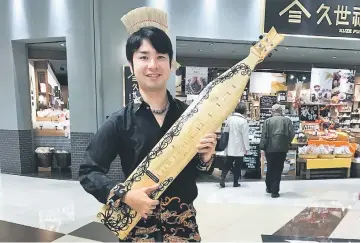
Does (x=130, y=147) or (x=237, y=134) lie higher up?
(x=130, y=147)

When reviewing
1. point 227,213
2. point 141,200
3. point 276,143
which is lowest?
point 227,213

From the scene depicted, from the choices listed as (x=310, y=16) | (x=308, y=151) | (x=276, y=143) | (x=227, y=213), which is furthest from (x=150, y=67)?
(x=308, y=151)

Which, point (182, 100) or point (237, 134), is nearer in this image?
point (182, 100)

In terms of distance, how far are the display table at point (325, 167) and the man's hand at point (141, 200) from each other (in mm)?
4732

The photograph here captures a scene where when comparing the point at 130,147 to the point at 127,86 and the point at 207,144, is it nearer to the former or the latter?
the point at 207,144

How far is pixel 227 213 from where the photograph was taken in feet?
11.1

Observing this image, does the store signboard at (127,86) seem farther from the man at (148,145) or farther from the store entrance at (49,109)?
the man at (148,145)

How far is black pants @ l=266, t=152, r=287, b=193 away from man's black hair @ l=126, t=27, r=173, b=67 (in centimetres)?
343

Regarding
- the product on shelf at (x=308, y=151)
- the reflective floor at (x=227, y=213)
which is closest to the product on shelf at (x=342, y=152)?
the product on shelf at (x=308, y=151)

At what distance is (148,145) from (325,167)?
4943 mm

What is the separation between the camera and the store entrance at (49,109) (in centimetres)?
547

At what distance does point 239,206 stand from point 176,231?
2714mm

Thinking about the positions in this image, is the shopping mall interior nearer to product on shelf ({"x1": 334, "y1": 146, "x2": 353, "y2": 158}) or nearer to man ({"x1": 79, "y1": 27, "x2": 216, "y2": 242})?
product on shelf ({"x1": 334, "y1": 146, "x2": 353, "y2": 158})

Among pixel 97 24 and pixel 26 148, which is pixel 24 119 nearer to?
pixel 26 148
